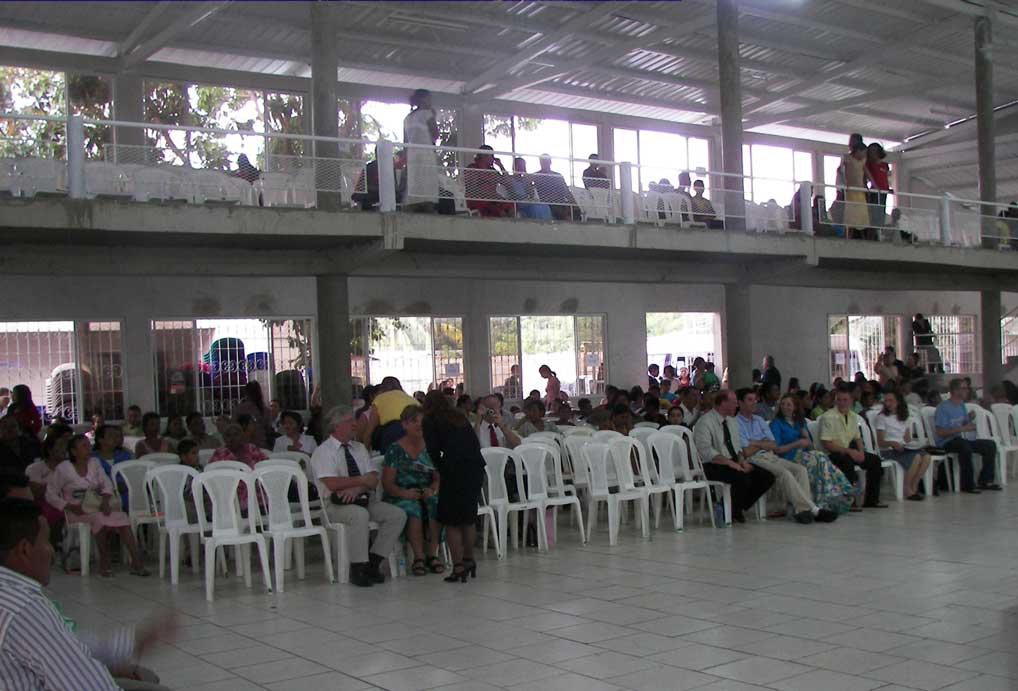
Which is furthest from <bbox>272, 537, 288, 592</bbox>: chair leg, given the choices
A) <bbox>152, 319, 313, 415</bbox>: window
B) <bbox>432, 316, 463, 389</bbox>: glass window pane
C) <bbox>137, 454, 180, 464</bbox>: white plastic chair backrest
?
<bbox>432, 316, 463, 389</bbox>: glass window pane

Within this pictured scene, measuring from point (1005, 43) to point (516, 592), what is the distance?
20.2 meters

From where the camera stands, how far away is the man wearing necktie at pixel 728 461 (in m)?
10.4

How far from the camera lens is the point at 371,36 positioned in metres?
19.0

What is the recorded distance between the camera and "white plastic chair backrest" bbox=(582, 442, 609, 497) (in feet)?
32.2

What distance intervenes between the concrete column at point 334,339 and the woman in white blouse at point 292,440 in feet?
11.0

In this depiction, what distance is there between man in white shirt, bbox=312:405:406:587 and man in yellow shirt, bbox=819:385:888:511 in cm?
518

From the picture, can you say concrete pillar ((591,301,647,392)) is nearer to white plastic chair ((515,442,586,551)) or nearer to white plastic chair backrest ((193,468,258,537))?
white plastic chair ((515,442,586,551))

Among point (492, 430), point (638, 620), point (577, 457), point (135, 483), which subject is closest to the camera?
point (638, 620)

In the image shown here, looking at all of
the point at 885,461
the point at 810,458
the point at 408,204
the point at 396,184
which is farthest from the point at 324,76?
the point at 885,461

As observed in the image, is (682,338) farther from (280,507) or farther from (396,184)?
(280,507)

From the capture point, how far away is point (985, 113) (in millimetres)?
21781

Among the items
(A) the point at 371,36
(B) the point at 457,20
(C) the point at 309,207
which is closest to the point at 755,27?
(B) the point at 457,20

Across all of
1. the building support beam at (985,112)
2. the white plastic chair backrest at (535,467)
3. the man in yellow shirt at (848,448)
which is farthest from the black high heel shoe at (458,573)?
the building support beam at (985,112)

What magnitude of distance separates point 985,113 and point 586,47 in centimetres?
846
